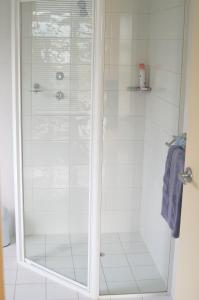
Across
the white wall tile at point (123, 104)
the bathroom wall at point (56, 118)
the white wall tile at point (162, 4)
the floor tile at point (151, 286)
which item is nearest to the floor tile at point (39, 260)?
the bathroom wall at point (56, 118)

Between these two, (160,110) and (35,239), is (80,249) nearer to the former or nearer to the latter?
(35,239)

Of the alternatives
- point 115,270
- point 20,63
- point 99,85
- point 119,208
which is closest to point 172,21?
point 99,85

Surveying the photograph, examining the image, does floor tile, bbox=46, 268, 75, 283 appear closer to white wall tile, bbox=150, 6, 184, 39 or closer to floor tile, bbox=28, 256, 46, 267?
floor tile, bbox=28, 256, 46, 267

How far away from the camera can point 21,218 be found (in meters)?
3.00

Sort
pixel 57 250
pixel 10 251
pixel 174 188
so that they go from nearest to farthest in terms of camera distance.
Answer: pixel 174 188 → pixel 57 250 → pixel 10 251

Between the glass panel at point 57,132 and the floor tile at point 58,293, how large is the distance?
0.39 ft

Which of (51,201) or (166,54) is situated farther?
(51,201)

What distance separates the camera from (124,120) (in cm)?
298

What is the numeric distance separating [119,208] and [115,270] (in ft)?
1.45

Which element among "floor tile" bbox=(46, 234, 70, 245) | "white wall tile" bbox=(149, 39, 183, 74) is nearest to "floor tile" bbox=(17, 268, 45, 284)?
"floor tile" bbox=(46, 234, 70, 245)

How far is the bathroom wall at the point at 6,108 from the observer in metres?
3.09

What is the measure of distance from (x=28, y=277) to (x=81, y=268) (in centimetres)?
38

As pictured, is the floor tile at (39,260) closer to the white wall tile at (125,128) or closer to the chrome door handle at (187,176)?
the white wall tile at (125,128)

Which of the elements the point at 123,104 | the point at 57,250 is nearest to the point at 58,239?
the point at 57,250
